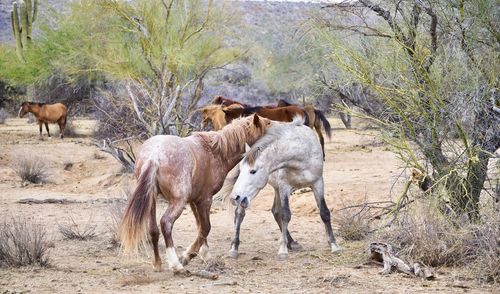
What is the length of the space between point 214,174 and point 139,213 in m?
1.05

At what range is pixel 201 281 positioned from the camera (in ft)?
22.3

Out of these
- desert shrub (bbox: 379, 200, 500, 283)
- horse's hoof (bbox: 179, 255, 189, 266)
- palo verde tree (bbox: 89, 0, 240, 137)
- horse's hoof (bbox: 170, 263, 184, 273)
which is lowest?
horse's hoof (bbox: 179, 255, 189, 266)

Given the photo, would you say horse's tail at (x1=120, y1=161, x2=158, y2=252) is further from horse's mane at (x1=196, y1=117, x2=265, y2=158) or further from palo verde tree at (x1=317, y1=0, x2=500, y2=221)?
palo verde tree at (x1=317, y1=0, x2=500, y2=221)

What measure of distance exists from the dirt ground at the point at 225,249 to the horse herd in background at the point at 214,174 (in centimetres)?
34

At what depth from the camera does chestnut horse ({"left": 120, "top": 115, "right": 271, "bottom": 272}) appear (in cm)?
693

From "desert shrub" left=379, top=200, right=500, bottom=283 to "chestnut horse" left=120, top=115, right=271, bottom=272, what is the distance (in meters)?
1.84

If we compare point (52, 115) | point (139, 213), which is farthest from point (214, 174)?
point (52, 115)

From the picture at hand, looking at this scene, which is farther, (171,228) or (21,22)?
(21,22)

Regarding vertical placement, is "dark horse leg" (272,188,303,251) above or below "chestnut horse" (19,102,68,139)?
below

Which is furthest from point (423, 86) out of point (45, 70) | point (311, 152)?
point (45, 70)

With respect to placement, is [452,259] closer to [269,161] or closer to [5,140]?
[269,161]

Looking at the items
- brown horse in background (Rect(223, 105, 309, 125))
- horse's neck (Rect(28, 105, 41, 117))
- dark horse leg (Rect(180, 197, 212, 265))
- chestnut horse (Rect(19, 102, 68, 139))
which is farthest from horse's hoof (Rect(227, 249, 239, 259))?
horse's neck (Rect(28, 105, 41, 117))

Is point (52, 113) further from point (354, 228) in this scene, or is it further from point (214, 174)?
point (214, 174)

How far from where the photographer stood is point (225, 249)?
354 inches
